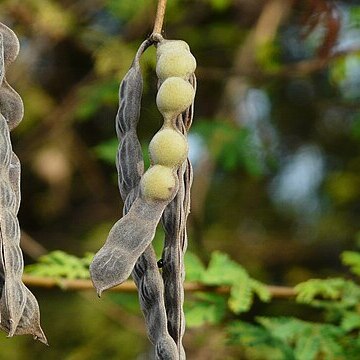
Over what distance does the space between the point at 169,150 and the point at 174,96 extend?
3.3 inches

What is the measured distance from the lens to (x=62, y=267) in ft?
7.70

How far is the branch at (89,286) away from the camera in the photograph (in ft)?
7.34

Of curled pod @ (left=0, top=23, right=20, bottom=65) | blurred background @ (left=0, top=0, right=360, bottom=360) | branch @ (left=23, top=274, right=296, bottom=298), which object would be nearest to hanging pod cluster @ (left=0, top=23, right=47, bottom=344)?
curled pod @ (left=0, top=23, right=20, bottom=65)

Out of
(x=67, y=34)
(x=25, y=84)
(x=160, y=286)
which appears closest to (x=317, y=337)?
(x=160, y=286)

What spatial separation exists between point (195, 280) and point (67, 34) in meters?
1.68

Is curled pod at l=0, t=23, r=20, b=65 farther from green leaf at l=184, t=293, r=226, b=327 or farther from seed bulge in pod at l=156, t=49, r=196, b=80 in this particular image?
green leaf at l=184, t=293, r=226, b=327

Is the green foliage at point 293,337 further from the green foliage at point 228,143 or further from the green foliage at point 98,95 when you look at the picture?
the green foliage at point 98,95

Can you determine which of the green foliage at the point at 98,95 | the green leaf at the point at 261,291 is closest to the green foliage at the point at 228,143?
the green foliage at the point at 98,95

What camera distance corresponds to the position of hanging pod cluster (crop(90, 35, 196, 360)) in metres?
1.38

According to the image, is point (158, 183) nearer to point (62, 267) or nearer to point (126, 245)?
point (126, 245)

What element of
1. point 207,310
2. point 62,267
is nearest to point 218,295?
point 207,310

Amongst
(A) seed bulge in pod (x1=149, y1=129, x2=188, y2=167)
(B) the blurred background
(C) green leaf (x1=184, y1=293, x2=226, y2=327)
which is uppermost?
(A) seed bulge in pod (x1=149, y1=129, x2=188, y2=167)

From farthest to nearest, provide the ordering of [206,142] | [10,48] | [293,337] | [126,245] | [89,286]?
1. [206,142]
2. [293,337]
3. [89,286]
4. [10,48]
5. [126,245]

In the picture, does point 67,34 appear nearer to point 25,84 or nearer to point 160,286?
point 25,84
